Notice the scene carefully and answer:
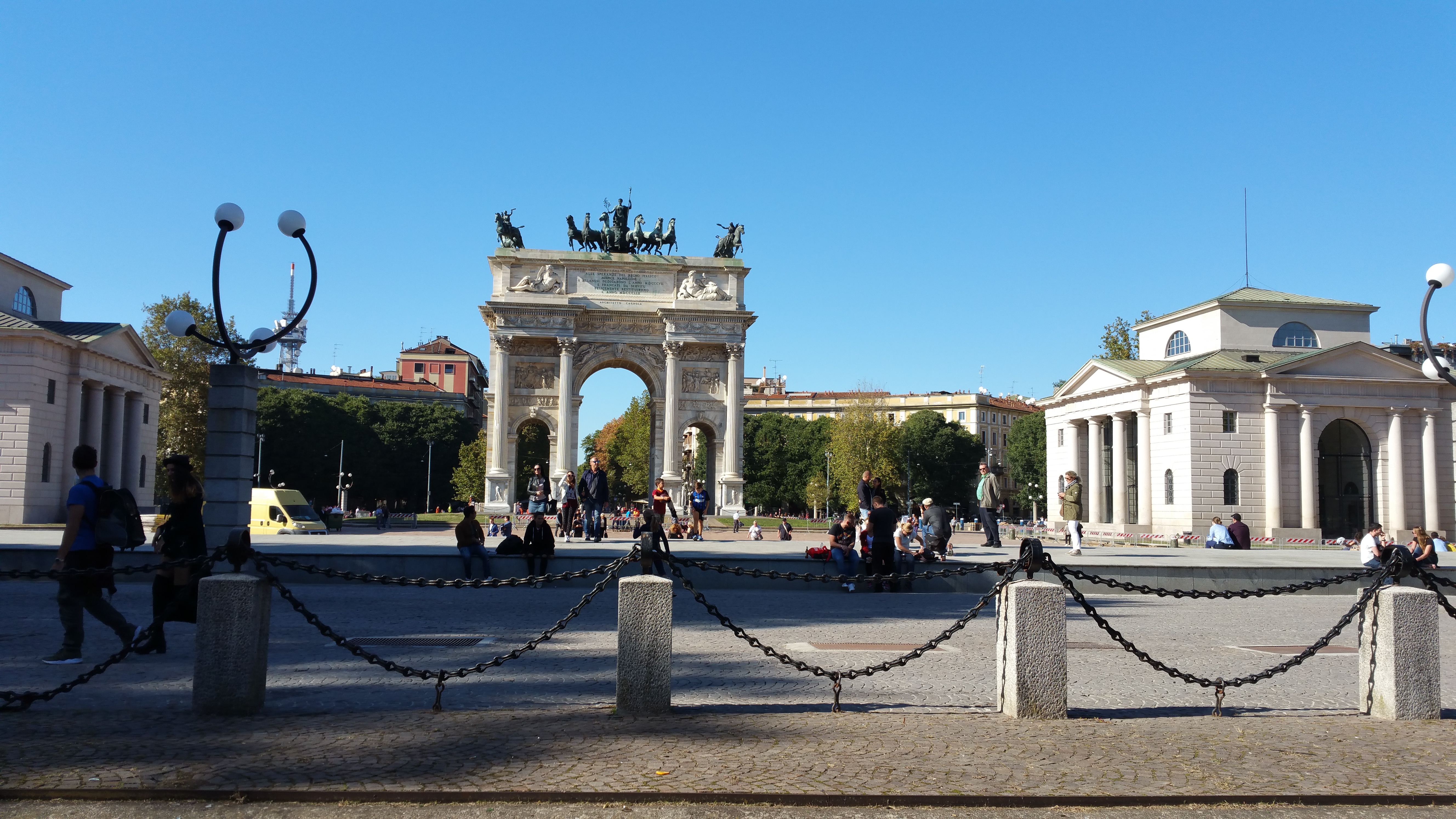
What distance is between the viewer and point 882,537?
18516 millimetres

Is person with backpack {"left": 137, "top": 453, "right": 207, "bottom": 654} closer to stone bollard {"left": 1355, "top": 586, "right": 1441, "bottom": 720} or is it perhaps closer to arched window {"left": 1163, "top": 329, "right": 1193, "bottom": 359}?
stone bollard {"left": 1355, "top": 586, "right": 1441, "bottom": 720}

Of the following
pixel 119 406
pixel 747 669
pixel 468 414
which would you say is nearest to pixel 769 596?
pixel 747 669

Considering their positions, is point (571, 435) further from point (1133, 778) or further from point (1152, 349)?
point (1133, 778)

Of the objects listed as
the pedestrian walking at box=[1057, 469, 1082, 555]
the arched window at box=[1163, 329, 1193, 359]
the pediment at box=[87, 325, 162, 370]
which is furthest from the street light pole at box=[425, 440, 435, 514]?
the pedestrian walking at box=[1057, 469, 1082, 555]

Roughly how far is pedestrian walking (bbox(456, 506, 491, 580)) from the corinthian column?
114 ft

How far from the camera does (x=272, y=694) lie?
324 inches

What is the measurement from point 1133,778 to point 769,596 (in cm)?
1265

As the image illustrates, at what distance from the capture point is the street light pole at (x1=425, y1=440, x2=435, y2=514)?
9675cm

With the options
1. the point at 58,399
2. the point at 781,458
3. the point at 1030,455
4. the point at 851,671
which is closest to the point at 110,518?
the point at 851,671

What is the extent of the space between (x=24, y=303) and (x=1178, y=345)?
63.4 metres

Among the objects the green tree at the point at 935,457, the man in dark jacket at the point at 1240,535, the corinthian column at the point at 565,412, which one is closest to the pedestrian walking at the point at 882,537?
the man in dark jacket at the point at 1240,535

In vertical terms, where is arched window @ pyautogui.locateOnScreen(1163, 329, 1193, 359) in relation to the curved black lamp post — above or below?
above

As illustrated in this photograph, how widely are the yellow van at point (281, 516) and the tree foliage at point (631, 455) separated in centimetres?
2171

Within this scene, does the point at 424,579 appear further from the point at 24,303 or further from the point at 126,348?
the point at 24,303
